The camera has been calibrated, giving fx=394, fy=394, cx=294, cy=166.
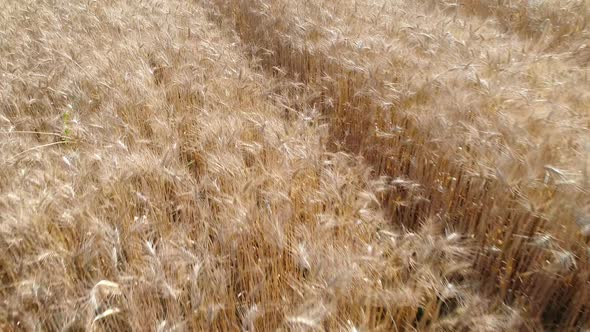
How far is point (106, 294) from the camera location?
112 cm

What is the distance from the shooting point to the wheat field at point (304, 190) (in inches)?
45.2

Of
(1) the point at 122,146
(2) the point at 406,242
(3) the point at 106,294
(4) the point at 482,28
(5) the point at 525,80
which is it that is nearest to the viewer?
(3) the point at 106,294

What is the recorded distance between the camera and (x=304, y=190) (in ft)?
5.17

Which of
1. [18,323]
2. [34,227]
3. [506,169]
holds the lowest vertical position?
[18,323]

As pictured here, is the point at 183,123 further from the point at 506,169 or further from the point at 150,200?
the point at 506,169

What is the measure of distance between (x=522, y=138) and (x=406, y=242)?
69 cm

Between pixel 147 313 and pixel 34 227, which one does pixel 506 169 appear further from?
pixel 34 227

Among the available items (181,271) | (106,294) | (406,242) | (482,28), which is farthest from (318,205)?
(482,28)

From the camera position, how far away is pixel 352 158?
81.4 inches

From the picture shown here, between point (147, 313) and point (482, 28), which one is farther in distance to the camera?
point (482, 28)

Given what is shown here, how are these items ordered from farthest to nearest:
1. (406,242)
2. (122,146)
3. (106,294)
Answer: (122,146) < (406,242) < (106,294)

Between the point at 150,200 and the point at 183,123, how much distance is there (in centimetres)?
69

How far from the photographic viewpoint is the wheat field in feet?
3.76

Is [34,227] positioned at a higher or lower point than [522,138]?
lower
